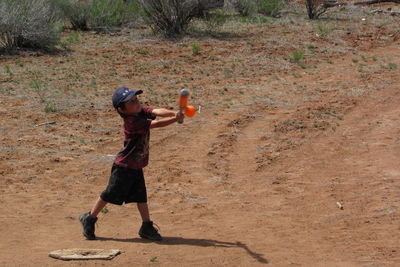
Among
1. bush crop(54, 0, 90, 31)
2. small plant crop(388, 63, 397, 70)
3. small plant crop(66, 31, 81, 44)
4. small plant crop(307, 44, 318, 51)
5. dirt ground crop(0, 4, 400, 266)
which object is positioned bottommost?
dirt ground crop(0, 4, 400, 266)

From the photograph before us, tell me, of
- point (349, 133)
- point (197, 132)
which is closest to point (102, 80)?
point (197, 132)

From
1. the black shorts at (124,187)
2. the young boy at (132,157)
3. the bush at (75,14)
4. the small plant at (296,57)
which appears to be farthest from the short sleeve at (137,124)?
the bush at (75,14)

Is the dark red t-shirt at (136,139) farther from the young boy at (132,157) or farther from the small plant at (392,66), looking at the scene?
the small plant at (392,66)

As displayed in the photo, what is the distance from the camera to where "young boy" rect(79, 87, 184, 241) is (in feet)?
17.5

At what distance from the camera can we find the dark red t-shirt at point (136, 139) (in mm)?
5402

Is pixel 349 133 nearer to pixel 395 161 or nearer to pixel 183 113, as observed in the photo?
pixel 395 161

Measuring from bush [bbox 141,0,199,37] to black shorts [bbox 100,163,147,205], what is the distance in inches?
461

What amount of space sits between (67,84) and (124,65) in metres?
1.91

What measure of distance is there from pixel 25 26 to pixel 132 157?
10668mm

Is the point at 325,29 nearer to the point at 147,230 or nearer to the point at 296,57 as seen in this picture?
the point at 296,57

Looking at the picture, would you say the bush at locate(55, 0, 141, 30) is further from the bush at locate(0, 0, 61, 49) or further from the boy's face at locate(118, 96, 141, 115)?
the boy's face at locate(118, 96, 141, 115)

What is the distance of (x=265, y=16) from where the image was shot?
21.4 meters

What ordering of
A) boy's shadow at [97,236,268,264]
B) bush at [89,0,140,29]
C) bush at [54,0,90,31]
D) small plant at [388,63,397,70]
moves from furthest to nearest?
bush at [89,0,140,29] → bush at [54,0,90,31] → small plant at [388,63,397,70] → boy's shadow at [97,236,268,264]

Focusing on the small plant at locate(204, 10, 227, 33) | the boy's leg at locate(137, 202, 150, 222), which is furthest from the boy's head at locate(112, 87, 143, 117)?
the small plant at locate(204, 10, 227, 33)
